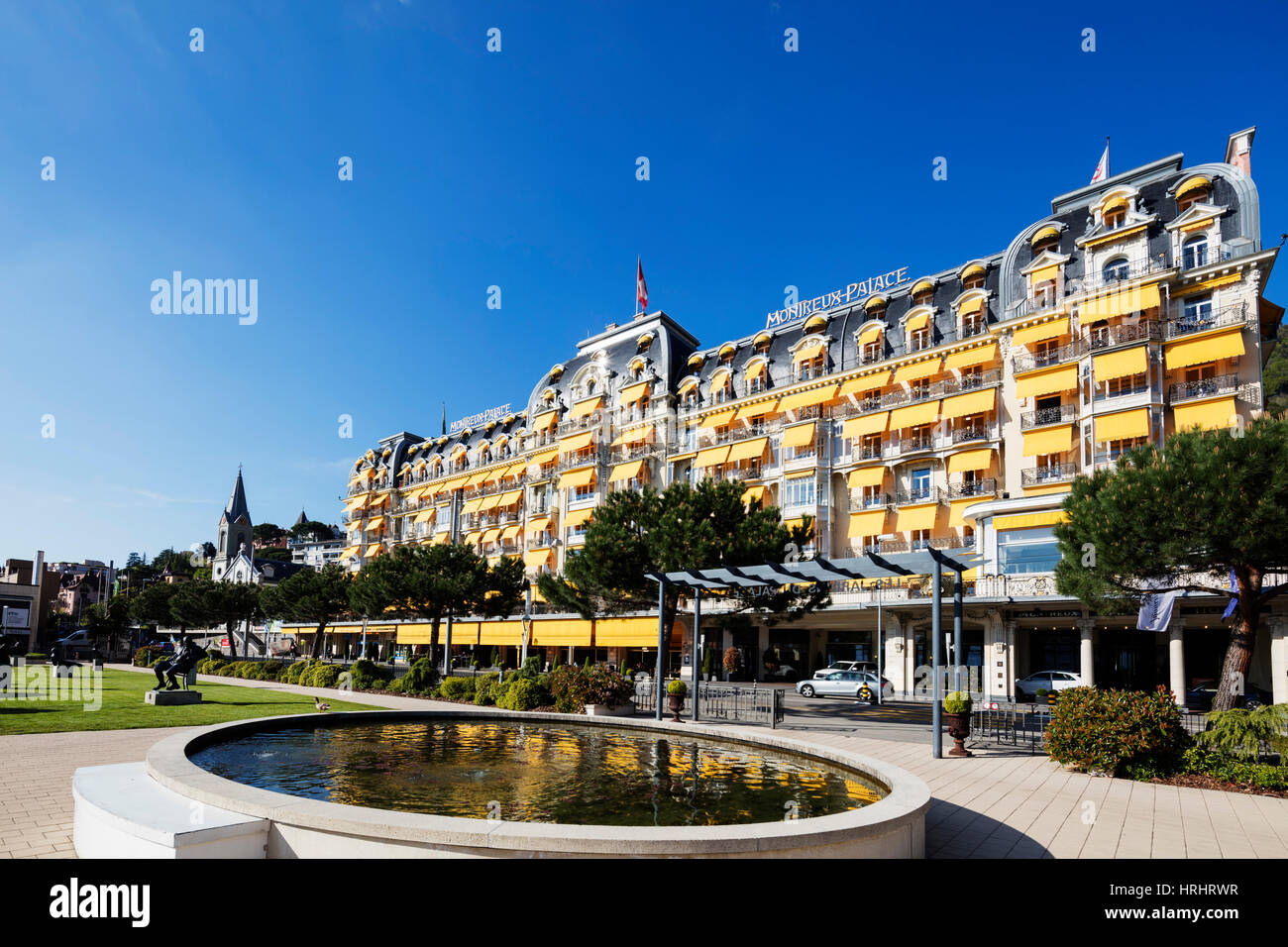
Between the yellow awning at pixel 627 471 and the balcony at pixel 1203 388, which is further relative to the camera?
the yellow awning at pixel 627 471

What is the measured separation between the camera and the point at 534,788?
10.6 m

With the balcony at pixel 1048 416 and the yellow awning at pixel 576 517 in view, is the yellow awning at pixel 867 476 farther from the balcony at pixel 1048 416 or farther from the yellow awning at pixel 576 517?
the yellow awning at pixel 576 517

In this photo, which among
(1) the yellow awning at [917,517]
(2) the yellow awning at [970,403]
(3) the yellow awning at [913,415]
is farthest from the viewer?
(3) the yellow awning at [913,415]

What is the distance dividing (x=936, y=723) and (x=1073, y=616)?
2298 centimetres

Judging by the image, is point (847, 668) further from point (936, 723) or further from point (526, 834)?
point (526, 834)

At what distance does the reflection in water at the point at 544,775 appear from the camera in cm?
927

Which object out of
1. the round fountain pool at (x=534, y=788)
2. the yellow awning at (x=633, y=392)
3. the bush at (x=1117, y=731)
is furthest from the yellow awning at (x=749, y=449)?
the bush at (x=1117, y=731)

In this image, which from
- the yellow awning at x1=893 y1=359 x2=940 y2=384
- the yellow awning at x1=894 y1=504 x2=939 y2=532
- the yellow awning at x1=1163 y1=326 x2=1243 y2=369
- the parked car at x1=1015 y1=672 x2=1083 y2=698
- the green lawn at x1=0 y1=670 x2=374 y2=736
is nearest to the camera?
the green lawn at x1=0 y1=670 x2=374 y2=736

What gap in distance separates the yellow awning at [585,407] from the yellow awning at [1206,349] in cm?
3474

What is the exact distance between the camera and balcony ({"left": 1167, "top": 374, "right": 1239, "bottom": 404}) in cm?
3200

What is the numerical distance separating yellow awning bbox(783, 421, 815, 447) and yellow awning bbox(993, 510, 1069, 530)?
1127cm

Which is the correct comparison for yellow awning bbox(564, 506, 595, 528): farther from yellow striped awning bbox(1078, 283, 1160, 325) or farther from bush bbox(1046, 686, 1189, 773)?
bush bbox(1046, 686, 1189, 773)

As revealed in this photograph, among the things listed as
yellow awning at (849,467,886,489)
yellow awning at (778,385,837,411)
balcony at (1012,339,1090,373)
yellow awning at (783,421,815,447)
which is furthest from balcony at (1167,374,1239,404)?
yellow awning at (783,421,815,447)

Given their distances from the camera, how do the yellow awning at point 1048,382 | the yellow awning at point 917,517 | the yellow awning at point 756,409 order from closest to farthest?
the yellow awning at point 1048,382
the yellow awning at point 917,517
the yellow awning at point 756,409
